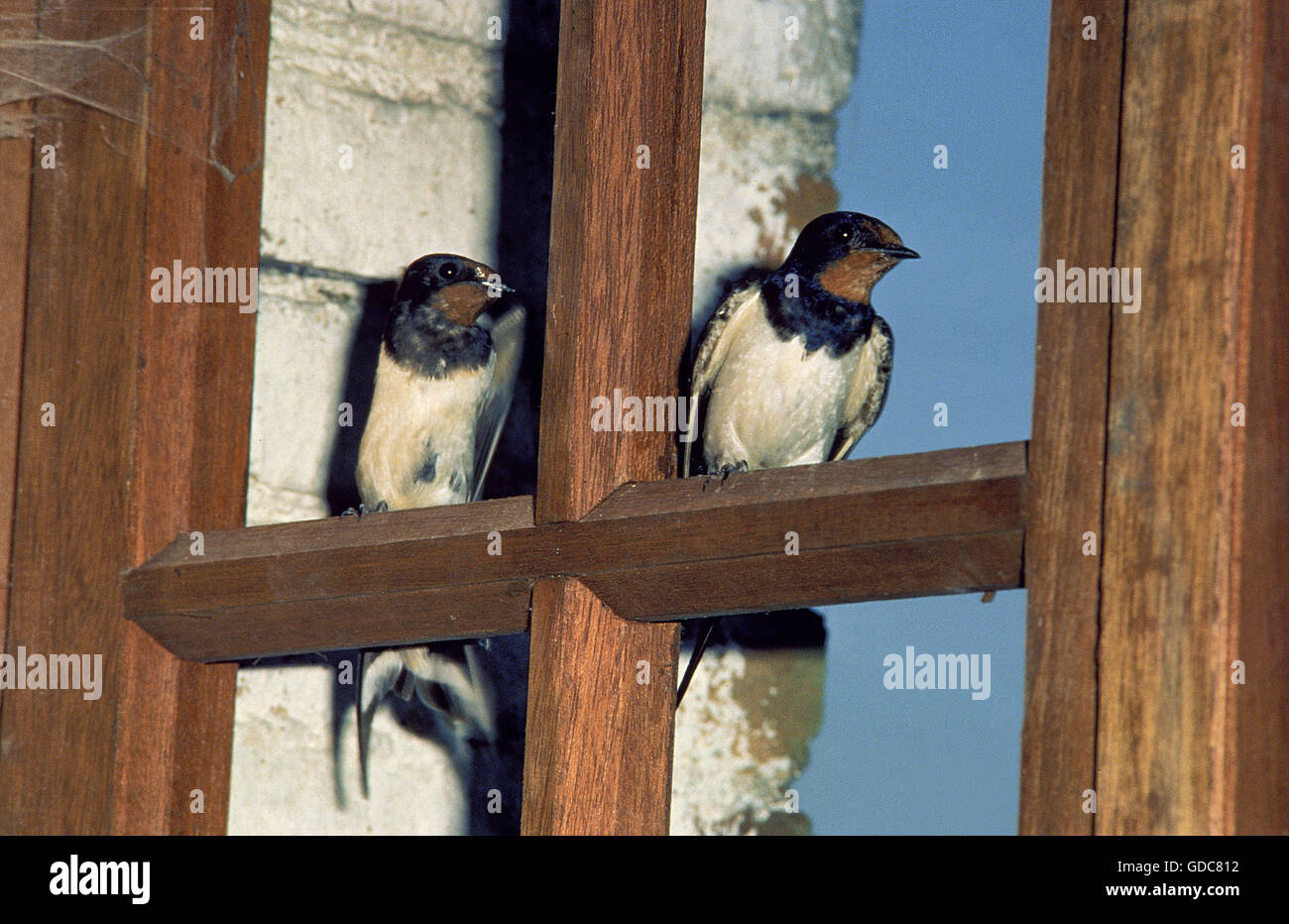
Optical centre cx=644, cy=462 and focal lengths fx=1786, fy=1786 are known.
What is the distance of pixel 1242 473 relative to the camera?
4.81 feet

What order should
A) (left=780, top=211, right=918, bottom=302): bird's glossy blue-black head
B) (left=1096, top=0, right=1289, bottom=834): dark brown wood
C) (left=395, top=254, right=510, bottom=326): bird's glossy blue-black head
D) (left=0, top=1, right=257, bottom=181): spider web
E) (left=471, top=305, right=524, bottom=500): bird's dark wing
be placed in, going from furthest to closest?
1. (left=471, top=305, right=524, bottom=500): bird's dark wing
2. (left=395, top=254, right=510, bottom=326): bird's glossy blue-black head
3. (left=780, top=211, right=918, bottom=302): bird's glossy blue-black head
4. (left=0, top=1, right=257, bottom=181): spider web
5. (left=1096, top=0, right=1289, bottom=834): dark brown wood

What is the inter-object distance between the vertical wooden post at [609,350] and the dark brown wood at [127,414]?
2.40ft

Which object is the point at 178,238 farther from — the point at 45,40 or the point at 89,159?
the point at 45,40

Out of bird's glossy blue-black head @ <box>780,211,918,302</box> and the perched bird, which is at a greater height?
bird's glossy blue-black head @ <box>780,211,918,302</box>

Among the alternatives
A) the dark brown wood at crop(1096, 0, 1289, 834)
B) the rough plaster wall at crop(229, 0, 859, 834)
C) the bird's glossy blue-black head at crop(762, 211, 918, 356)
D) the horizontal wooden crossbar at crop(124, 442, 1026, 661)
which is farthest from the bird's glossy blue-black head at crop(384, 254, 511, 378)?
the dark brown wood at crop(1096, 0, 1289, 834)

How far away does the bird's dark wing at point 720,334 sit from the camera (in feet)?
9.36

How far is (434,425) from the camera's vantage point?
3.25m

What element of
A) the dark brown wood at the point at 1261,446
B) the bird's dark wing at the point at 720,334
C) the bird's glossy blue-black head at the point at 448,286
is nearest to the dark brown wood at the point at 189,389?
the bird's glossy blue-black head at the point at 448,286

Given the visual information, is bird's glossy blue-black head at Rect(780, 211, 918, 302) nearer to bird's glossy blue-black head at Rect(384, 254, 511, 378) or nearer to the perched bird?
the perched bird

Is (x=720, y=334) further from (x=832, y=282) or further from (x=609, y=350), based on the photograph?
(x=609, y=350)

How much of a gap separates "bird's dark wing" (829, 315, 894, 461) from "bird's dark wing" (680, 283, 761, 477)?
0.21 meters

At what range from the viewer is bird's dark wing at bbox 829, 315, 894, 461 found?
9.75ft

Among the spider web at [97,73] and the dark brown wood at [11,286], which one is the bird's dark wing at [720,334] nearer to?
the spider web at [97,73]

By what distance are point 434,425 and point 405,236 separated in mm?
389
